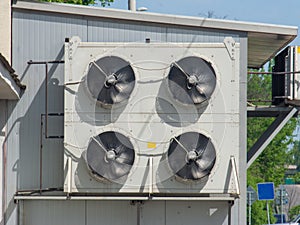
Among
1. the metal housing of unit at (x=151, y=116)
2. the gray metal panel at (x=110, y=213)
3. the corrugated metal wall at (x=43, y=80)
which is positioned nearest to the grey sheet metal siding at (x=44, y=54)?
the corrugated metal wall at (x=43, y=80)

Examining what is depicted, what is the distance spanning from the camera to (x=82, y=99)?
12.8 metres

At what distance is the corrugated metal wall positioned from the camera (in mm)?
13211

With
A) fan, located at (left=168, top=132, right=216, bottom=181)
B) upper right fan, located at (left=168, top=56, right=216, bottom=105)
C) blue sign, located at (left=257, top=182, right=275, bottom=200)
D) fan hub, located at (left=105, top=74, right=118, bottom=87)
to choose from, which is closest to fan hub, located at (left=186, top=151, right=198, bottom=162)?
fan, located at (left=168, top=132, right=216, bottom=181)

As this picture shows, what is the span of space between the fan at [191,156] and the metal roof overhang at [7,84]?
8.68 feet

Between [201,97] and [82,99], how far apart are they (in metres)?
1.90

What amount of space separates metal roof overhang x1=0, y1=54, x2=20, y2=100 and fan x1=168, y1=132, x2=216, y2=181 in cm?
265

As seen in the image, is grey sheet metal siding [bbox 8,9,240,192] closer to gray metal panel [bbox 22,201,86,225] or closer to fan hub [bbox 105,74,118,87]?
gray metal panel [bbox 22,201,86,225]

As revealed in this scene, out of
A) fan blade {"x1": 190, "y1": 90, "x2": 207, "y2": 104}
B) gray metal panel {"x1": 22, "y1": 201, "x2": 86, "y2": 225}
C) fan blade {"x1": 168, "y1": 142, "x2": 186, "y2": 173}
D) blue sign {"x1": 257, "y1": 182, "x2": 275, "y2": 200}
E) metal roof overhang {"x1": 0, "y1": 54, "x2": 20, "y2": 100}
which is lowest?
blue sign {"x1": 257, "y1": 182, "x2": 275, "y2": 200}

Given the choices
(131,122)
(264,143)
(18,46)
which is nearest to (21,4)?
(18,46)

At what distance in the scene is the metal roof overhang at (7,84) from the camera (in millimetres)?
11406

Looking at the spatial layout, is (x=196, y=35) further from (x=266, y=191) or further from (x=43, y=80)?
(x=266, y=191)

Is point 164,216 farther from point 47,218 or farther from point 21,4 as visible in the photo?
point 21,4

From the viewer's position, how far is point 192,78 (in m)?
12.6

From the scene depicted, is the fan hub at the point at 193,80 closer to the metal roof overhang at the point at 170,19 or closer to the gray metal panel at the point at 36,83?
the metal roof overhang at the point at 170,19
